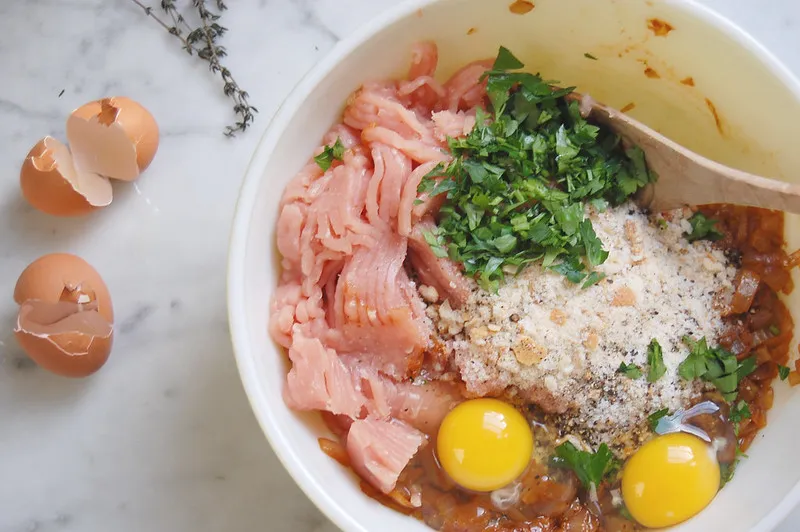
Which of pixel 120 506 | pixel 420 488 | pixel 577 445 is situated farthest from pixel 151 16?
pixel 577 445

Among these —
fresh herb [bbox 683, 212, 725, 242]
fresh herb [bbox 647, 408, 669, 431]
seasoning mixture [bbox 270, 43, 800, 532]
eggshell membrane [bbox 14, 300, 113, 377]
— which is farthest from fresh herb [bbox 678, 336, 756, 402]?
eggshell membrane [bbox 14, 300, 113, 377]

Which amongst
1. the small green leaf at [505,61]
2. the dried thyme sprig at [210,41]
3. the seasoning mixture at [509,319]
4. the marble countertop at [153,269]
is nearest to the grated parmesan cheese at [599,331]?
the seasoning mixture at [509,319]

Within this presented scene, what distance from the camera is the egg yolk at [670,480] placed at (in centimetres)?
209

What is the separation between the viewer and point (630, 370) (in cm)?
209

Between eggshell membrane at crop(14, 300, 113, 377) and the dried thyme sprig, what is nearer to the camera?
eggshell membrane at crop(14, 300, 113, 377)

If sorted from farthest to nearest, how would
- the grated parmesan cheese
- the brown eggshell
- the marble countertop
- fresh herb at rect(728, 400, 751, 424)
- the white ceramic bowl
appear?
the marble countertop < the brown eggshell < fresh herb at rect(728, 400, 751, 424) < the grated parmesan cheese < the white ceramic bowl

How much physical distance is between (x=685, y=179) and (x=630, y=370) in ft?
1.81

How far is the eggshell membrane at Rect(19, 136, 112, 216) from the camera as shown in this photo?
7.72 feet

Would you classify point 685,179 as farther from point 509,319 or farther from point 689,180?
point 509,319

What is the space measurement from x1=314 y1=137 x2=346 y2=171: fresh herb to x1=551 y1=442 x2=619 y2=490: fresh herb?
1041 millimetres

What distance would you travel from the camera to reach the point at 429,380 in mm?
2188

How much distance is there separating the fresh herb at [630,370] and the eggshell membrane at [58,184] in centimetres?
167

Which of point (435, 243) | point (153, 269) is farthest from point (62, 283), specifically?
point (435, 243)

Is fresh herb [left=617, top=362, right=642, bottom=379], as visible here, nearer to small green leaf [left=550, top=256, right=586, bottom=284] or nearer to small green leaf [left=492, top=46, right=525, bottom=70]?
small green leaf [left=550, top=256, right=586, bottom=284]
